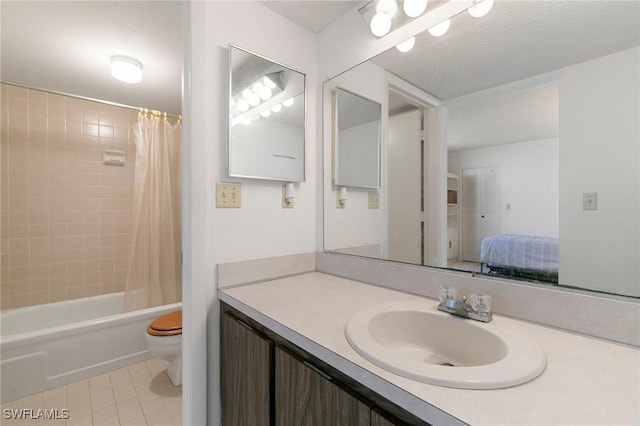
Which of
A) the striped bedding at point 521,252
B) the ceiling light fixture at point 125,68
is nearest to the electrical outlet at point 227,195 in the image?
the striped bedding at point 521,252

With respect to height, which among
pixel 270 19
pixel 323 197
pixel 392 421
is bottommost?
pixel 392 421

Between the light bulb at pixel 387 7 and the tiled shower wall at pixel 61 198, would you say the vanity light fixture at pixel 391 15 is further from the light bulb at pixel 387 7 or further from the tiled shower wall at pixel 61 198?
the tiled shower wall at pixel 61 198

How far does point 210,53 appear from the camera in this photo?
116 centimetres

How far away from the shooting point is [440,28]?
107cm

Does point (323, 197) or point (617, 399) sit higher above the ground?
point (323, 197)

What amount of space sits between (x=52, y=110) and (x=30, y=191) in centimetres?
73

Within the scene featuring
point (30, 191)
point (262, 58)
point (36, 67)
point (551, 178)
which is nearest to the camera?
point (551, 178)

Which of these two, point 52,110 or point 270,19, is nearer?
point 270,19

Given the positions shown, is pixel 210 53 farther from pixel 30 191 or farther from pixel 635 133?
pixel 30 191

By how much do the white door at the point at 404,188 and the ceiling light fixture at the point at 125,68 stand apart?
184 cm

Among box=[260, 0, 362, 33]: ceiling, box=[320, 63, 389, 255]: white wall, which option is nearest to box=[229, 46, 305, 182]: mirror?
box=[320, 63, 389, 255]: white wall

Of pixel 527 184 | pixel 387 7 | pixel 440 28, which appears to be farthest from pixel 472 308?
pixel 387 7

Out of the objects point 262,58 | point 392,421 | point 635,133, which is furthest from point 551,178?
point 262,58

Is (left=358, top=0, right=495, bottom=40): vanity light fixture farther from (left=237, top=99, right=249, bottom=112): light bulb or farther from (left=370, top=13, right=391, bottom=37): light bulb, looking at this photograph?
(left=237, top=99, right=249, bottom=112): light bulb
